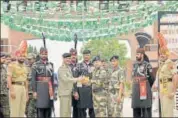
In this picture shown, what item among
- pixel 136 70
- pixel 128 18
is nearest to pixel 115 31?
pixel 128 18

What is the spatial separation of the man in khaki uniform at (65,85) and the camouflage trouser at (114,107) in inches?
31.9

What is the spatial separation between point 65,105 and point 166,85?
191 centimetres

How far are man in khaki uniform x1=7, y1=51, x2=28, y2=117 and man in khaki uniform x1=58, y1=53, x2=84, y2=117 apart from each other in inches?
27.1

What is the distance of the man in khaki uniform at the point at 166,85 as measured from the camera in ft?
35.4

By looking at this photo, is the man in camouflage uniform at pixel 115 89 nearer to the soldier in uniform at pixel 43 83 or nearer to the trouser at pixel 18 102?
the soldier in uniform at pixel 43 83

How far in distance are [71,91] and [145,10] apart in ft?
8.61

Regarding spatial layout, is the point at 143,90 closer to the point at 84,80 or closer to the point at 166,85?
the point at 166,85

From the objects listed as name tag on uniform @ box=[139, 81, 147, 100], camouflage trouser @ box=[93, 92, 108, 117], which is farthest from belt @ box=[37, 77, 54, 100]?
name tag on uniform @ box=[139, 81, 147, 100]

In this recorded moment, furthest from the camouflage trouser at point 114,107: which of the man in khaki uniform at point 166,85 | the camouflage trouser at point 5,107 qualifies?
the camouflage trouser at point 5,107

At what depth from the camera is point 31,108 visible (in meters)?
11.8

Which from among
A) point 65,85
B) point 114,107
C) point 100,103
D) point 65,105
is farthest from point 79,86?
point 114,107

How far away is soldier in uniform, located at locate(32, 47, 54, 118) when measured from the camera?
37.3 feet

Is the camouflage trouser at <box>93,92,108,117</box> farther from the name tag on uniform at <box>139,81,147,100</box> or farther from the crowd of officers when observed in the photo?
the name tag on uniform at <box>139,81,147,100</box>

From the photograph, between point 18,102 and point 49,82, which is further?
point 49,82
